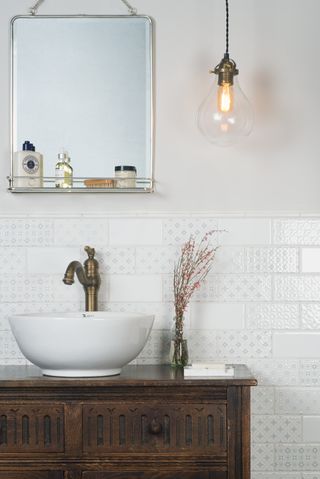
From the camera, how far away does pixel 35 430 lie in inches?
99.3

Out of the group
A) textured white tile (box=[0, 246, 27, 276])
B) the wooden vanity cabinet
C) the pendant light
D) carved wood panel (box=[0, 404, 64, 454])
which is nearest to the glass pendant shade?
the pendant light

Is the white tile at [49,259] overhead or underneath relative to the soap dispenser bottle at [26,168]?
underneath

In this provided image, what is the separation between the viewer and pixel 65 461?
2510mm

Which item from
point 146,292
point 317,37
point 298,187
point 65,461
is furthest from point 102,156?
point 65,461

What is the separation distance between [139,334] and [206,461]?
0.46 meters

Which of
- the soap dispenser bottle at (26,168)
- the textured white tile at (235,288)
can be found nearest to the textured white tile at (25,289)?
the soap dispenser bottle at (26,168)

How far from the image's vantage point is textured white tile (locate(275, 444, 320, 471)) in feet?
9.78

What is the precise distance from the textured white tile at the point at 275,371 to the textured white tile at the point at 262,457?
233 millimetres

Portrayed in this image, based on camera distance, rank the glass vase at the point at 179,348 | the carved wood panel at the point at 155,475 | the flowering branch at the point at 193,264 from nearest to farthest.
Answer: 1. the carved wood panel at the point at 155,475
2. the glass vase at the point at 179,348
3. the flowering branch at the point at 193,264

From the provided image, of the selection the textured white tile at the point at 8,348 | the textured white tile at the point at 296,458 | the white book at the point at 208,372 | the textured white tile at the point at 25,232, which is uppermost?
the textured white tile at the point at 25,232

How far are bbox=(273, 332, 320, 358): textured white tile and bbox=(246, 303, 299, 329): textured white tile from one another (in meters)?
0.04

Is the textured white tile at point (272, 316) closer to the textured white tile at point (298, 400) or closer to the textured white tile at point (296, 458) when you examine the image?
the textured white tile at point (298, 400)

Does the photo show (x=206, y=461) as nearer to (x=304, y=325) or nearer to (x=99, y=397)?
(x=99, y=397)

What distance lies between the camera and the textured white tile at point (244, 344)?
3.01 metres
